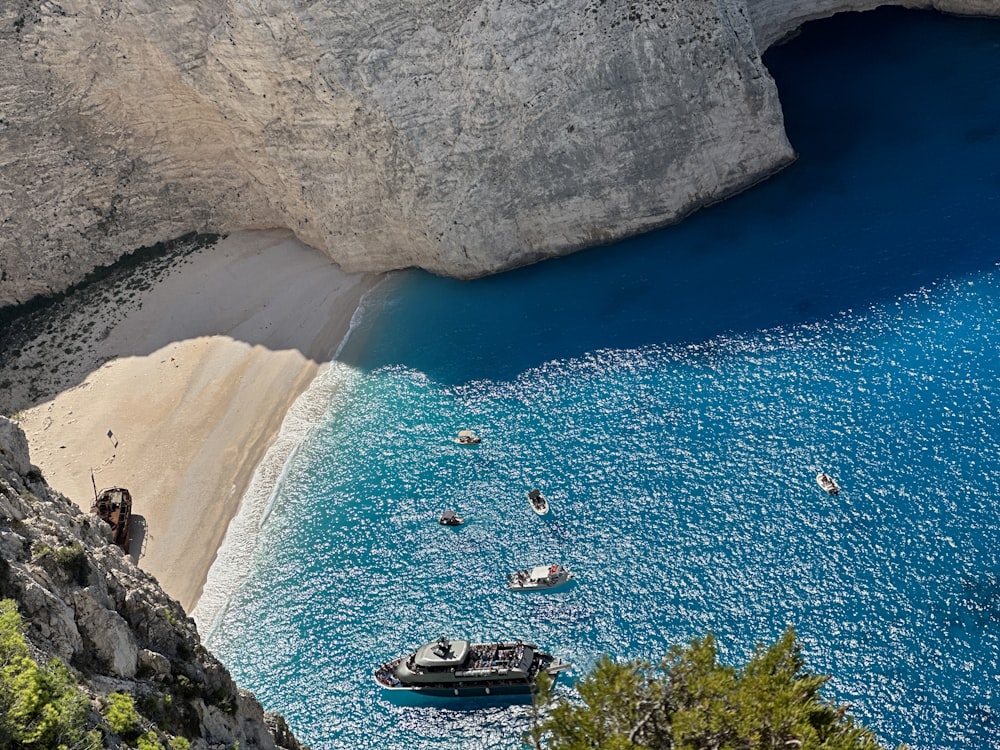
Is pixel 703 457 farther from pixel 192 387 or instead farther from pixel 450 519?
pixel 192 387

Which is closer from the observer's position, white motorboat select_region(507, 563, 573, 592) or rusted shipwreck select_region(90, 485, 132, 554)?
white motorboat select_region(507, 563, 573, 592)

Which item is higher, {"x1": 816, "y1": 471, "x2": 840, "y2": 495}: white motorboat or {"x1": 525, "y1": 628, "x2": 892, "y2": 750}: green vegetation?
{"x1": 525, "y1": 628, "x2": 892, "y2": 750}: green vegetation

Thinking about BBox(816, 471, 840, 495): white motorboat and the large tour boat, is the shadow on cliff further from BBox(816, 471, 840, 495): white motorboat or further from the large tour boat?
the large tour boat

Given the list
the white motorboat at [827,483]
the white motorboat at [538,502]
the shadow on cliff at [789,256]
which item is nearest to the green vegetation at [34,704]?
the white motorboat at [538,502]

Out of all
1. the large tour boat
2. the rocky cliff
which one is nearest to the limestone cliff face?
the large tour boat

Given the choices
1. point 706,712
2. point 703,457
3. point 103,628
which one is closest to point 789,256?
point 703,457

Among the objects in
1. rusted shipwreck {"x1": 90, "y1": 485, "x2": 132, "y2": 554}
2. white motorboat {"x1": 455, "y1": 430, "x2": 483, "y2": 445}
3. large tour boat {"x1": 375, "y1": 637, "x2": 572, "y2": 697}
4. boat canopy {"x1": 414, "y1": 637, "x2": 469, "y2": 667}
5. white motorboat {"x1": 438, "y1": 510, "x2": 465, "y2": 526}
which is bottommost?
large tour boat {"x1": 375, "y1": 637, "x2": 572, "y2": 697}

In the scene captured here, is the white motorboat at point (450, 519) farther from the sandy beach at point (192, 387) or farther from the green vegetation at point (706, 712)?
the green vegetation at point (706, 712)
